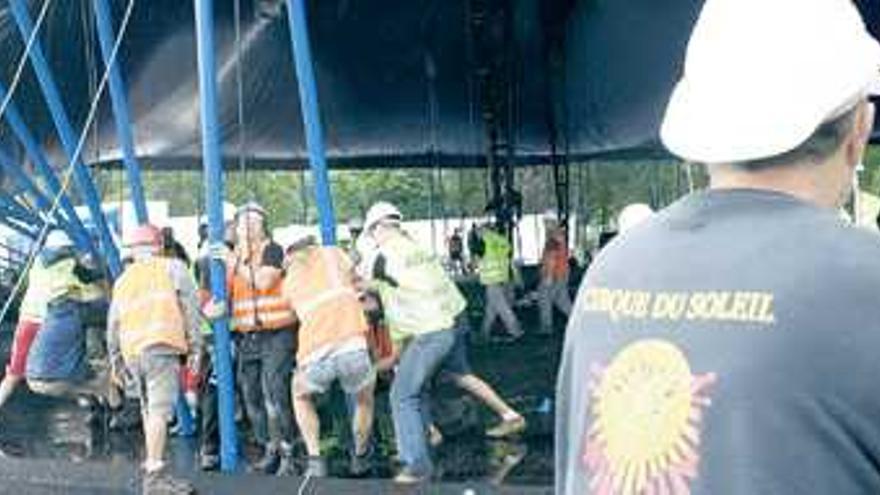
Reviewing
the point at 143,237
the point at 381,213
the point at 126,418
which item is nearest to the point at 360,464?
the point at 381,213

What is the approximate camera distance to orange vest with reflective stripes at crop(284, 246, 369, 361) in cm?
919

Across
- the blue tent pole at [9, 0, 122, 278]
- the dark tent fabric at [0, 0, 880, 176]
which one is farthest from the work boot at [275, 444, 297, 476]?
the dark tent fabric at [0, 0, 880, 176]

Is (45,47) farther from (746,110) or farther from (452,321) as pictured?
→ (746,110)

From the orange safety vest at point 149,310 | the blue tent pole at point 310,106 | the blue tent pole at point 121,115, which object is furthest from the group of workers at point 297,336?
the blue tent pole at point 121,115

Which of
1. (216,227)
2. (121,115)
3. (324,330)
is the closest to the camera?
(324,330)

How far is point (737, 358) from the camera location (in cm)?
163

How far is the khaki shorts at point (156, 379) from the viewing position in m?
9.38

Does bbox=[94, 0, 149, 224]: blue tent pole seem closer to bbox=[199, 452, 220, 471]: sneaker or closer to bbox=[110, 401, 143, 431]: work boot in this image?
bbox=[110, 401, 143, 431]: work boot

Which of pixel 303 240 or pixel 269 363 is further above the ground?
pixel 303 240

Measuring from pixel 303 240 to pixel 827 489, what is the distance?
317 inches

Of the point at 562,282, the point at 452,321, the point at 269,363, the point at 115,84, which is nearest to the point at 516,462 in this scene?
the point at 452,321

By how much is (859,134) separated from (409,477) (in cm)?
747

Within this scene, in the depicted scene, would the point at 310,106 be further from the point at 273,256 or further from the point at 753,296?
the point at 753,296

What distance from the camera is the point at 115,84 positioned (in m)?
11.8
